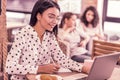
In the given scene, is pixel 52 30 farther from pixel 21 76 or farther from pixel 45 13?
pixel 21 76

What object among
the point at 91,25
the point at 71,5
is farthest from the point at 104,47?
the point at 71,5

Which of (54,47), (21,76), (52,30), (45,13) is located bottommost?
(21,76)

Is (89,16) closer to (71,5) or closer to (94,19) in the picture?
(94,19)

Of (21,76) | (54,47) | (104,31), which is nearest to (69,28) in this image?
(104,31)

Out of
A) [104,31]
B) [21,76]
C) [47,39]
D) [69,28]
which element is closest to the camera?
[21,76]

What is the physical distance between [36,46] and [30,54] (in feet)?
0.23

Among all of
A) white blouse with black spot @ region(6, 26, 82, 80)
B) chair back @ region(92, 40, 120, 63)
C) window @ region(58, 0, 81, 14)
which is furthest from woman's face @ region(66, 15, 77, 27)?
white blouse with black spot @ region(6, 26, 82, 80)

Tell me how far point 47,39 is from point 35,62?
0.22 m

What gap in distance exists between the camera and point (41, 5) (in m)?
1.84

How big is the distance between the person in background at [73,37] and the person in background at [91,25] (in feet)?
0.36

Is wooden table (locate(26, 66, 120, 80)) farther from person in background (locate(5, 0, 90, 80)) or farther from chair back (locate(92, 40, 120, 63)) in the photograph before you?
chair back (locate(92, 40, 120, 63))

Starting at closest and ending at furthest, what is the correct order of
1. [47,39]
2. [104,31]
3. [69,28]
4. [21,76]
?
[21,76] → [47,39] → [69,28] → [104,31]

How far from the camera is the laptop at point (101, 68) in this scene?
1.54 metres

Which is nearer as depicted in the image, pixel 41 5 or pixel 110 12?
pixel 41 5
